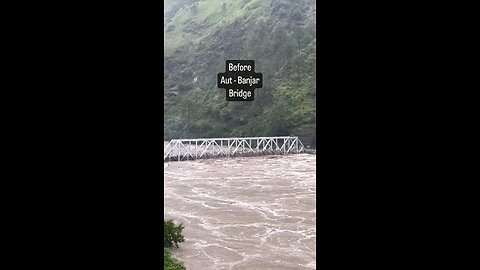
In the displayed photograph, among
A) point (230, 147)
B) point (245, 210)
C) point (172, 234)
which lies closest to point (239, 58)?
point (230, 147)

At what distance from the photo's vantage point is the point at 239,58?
7.74 ft

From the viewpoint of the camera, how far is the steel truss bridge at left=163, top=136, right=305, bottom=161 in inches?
93.0

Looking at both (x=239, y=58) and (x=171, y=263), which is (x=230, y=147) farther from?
(x=171, y=263)

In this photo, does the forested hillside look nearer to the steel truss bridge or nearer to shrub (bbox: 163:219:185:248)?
the steel truss bridge

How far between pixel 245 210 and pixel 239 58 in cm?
86

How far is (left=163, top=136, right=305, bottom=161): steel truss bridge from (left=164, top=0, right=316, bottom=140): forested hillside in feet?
0.13

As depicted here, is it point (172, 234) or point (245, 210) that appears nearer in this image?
point (172, 234)

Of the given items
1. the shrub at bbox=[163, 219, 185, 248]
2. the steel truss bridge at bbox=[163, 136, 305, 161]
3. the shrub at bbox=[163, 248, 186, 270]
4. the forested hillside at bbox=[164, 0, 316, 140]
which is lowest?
the shrub at bbox=[163, 248, 186, 270]

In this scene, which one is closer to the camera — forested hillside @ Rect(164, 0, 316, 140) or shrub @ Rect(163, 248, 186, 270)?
shrub @ Rect(163, 248, 186, 270)

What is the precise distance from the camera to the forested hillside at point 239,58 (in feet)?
7.77

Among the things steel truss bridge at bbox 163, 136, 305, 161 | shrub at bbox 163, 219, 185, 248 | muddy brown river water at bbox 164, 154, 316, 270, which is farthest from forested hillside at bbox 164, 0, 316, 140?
shrub at bbox 163, 219, 185, 248

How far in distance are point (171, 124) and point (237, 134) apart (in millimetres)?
342
